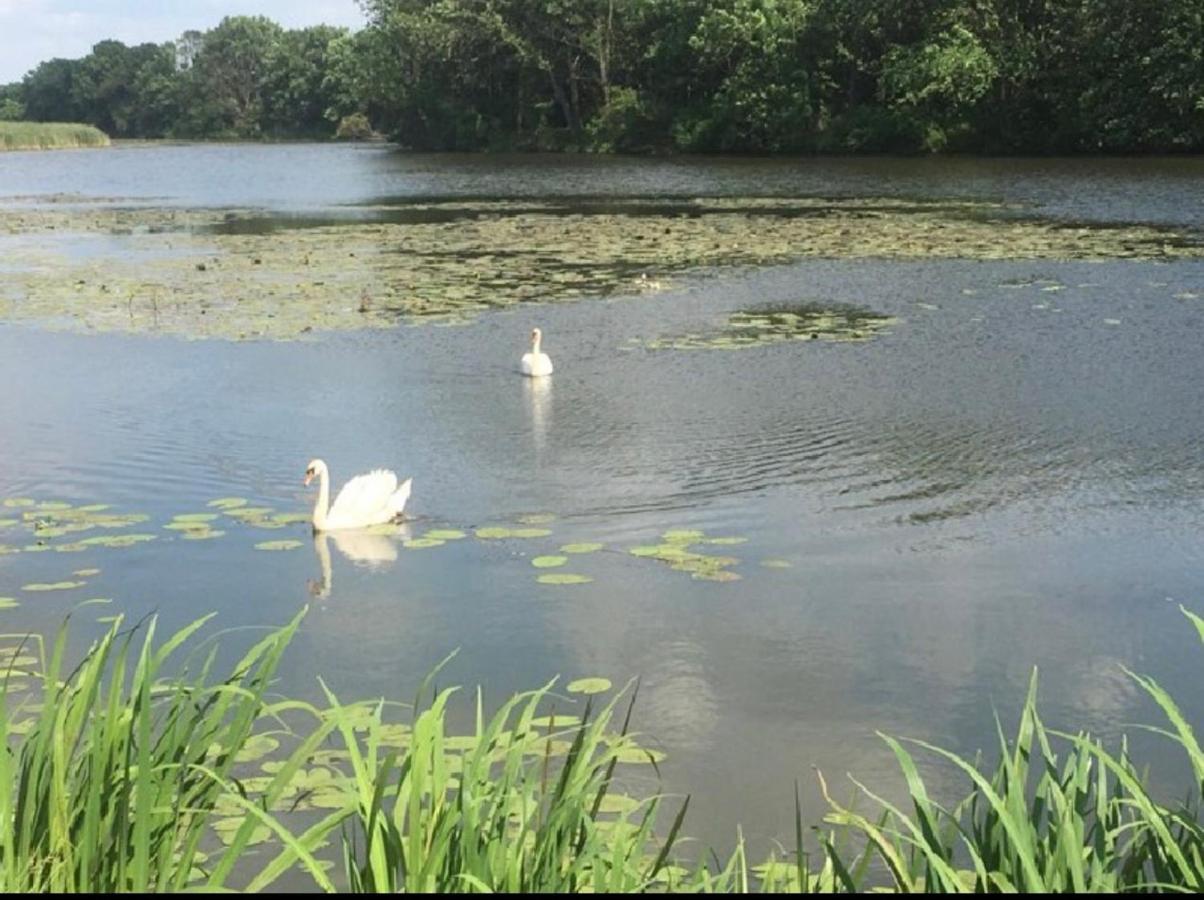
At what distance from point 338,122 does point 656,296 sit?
8667 cm

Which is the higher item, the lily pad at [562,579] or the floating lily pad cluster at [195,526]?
the lily pad at [562,579]

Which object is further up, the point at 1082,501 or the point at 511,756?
the point at 511,756

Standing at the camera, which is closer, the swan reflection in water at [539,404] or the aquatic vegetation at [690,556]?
the aquatic vegetation at [690,556]

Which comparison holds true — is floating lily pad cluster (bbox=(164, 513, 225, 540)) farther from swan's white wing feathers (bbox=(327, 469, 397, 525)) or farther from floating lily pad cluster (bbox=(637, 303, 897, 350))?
floating lily pad cluster (bbox=(637, 303, 897, 350))

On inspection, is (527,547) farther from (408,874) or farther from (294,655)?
(408,874)

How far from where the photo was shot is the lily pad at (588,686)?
221 inches

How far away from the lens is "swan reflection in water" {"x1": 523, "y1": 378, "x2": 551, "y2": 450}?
399 inches

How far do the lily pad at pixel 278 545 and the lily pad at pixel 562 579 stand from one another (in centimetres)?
141

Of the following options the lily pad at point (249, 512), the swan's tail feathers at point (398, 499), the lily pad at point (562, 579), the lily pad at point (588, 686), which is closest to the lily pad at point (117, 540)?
the lily pad at point (249, 512)

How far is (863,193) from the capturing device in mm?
32125

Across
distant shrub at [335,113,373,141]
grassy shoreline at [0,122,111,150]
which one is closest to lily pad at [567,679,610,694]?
grassy shoreline at [0,122,111,150]

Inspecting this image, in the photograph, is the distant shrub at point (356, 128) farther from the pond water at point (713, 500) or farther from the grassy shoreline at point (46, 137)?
the pond water at point (713, 500)

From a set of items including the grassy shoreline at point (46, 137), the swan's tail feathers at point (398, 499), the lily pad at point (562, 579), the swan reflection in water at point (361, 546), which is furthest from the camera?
the grassy shoreline at point (46, 137)

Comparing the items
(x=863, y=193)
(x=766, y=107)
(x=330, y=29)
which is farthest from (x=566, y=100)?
(x=330, y=29)
